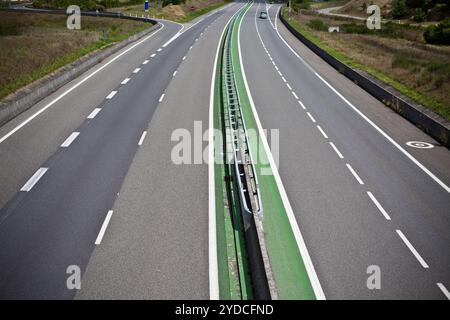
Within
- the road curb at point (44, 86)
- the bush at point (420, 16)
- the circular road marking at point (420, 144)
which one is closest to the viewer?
the circular road marking at point (420, 144)

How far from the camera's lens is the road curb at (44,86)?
23.5 metres

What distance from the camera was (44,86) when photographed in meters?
27.9

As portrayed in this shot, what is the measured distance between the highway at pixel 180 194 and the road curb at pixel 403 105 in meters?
0.52

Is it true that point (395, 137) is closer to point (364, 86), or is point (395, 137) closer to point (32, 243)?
point (364, 86)

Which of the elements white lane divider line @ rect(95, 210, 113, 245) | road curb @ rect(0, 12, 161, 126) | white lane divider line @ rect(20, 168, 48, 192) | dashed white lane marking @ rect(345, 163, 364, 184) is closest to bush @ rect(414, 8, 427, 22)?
road curb @ rect(0, 12, 161, 126)

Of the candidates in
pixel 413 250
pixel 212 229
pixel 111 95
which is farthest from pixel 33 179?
pixel 111 95

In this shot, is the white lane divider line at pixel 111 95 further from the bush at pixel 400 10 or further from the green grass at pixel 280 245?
the bush at pixel 400 10

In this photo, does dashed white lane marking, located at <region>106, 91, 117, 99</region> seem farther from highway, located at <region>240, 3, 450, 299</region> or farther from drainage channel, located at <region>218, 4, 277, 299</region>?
drainage channel, located at <region>218, 4, 277, 299</region>

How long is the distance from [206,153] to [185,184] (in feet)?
10.7

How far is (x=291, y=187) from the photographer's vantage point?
54.5 feet

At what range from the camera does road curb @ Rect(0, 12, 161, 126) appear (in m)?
23.5

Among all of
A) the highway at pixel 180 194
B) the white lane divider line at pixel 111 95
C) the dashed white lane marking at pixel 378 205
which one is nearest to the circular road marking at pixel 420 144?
the highway at pixel 180 194
